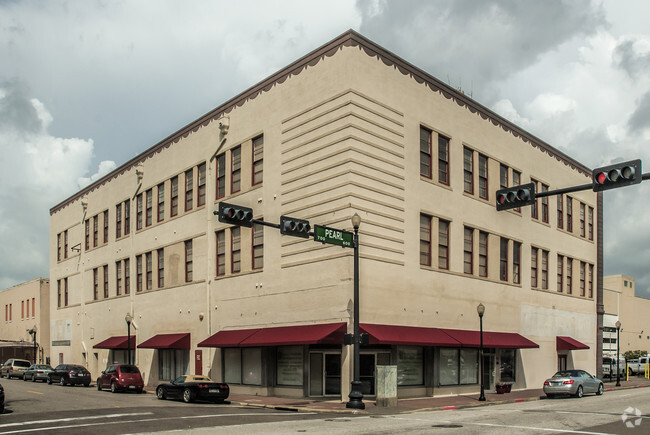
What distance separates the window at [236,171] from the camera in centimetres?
3555

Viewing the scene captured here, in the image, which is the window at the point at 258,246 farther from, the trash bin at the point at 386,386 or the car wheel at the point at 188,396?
the trash bin at the point at 386,386

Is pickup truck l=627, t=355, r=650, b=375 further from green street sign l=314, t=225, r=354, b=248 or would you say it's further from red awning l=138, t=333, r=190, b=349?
green street sign l=314, t=225, r=354, b=248

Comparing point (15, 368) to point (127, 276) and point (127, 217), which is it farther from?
point (127, 217)

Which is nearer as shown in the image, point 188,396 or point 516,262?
point 188,396

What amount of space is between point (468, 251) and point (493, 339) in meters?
4.75

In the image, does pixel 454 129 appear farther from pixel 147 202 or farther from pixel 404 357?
pixel 147 202

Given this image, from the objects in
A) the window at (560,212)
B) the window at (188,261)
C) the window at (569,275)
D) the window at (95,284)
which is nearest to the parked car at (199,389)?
the window at (188,261)

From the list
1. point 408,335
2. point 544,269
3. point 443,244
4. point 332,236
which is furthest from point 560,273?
point 332,236

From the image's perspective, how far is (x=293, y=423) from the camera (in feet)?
63.1

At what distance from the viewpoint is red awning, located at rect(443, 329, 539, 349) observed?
3228 cm

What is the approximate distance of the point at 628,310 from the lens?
3369 inches

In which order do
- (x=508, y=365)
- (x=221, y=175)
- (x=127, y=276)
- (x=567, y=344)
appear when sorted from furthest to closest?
(x=127, y=276) < (x=567, y=344) < (x=508, y=365) < (x=221, y=175)

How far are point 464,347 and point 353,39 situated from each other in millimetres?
16054

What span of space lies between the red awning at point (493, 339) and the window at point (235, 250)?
36.5 feet
